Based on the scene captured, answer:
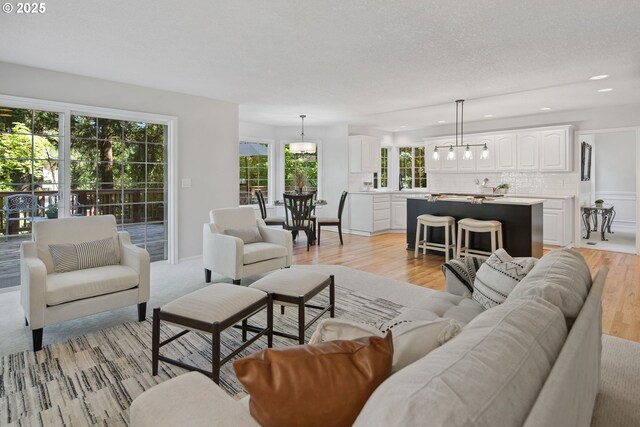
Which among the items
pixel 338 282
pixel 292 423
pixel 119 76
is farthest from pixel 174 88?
pixel 292 423

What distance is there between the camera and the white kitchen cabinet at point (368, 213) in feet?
26.5

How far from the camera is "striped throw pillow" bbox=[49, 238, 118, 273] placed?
3.07 metres

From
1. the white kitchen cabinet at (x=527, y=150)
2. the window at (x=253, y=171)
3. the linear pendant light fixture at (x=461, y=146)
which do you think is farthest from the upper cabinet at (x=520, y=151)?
the window at (x=253, y=171)

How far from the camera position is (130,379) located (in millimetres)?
2244

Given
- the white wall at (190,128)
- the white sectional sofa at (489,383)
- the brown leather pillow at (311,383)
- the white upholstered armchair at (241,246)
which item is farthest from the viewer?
the white wall at (190,128)

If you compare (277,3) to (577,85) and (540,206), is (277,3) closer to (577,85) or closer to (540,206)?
(577,85)

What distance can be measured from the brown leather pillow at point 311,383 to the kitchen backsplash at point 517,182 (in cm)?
724

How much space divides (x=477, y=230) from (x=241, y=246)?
319cm

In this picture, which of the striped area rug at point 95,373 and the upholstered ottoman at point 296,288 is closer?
the striped area rug at point 95,373

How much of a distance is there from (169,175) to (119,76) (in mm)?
1392

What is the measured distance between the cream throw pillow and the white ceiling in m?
2.35

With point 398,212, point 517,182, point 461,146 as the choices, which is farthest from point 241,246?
point 517,182

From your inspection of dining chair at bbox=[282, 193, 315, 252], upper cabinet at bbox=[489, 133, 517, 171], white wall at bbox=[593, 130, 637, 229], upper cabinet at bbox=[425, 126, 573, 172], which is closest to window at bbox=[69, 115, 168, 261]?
dining chair at bbox=[282, 193, 315, 252]

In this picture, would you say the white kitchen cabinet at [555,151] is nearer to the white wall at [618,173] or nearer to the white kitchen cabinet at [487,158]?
the white kitchen cabinet at [487,158]
